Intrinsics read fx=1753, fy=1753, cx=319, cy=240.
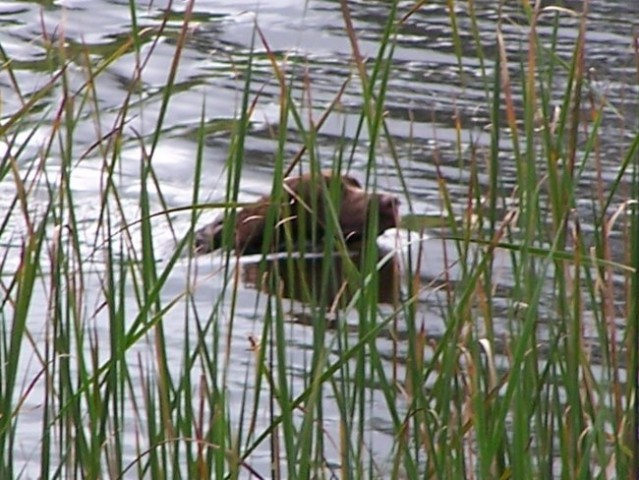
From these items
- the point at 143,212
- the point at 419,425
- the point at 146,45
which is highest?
the point at 143,212

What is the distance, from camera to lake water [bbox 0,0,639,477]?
5027 mm

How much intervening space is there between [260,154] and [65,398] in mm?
3962

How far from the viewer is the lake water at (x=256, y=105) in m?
5.03

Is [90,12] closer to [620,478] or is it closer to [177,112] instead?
[177,112]

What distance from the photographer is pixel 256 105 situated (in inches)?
257

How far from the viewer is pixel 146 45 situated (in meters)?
8.43

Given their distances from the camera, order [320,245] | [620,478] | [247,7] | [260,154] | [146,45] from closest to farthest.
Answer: [620,478] < [320,245] < [260,154] < [146,45] < [247,7]

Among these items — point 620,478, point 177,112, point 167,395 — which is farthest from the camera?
point 177,112

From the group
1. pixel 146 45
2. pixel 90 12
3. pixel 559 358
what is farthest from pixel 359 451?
pixel 90 12

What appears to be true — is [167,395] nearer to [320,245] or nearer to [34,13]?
[320,245]

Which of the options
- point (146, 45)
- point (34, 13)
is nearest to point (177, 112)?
→ point (146, 45)

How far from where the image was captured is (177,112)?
718 centimetres

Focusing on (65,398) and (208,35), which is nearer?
(65,398)

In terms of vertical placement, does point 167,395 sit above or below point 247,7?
above
